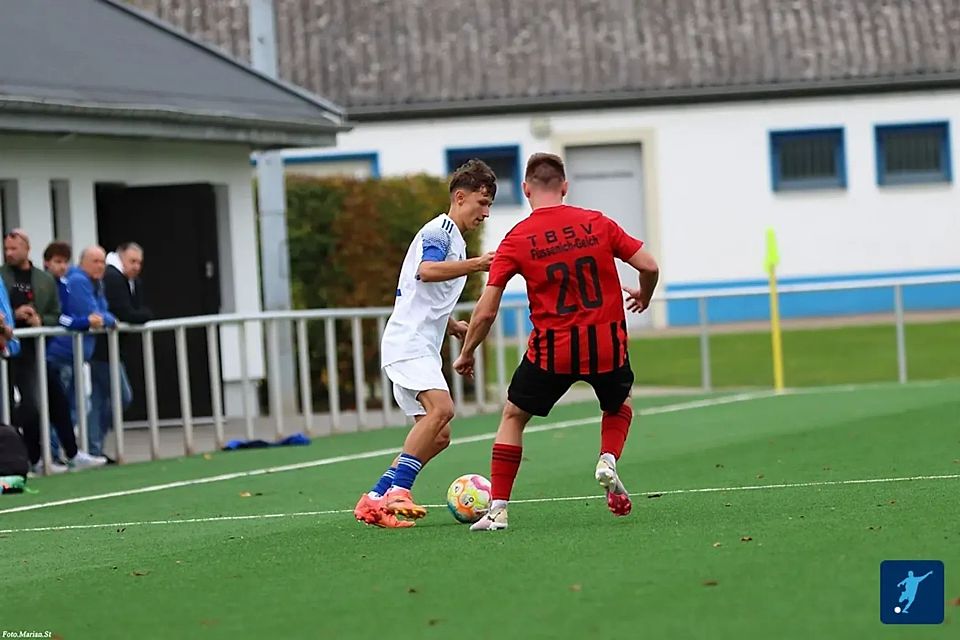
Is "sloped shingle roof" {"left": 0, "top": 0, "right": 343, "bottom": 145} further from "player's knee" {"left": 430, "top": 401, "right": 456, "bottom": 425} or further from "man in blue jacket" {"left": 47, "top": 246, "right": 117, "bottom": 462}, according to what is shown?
"player's knee" {"left": 430, "top": 401, "right": 456, "bottom": 425}

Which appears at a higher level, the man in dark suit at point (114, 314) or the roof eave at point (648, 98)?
the roof eave at point (648, 98)

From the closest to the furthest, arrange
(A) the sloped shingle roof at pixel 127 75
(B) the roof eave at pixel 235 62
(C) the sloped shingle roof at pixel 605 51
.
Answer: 1. (A) the sloped shingle roof at pixel 127 75
2. (B) the roof eave at pixel 235 62
3. (C) the sloped shingle roof at pixel 605 51

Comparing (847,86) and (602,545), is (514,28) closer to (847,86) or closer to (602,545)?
(847,86)

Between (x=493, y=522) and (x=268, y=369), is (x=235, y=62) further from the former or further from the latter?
(x=493, y=522)

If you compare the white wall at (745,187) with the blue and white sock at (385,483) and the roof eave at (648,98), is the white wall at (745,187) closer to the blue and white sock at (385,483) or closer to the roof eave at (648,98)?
the roof eave at (648,98)

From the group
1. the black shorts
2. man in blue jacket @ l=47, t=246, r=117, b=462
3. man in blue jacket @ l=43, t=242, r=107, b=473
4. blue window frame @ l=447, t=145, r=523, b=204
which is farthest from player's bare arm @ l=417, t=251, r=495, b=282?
blue window frame @ l=447, t=145, r=523, b=204

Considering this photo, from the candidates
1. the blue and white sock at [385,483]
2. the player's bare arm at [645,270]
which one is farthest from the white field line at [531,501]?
the player's bare arm at [645,270]

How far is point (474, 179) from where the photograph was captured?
32.9 ft

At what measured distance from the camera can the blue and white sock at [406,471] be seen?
1009 cm

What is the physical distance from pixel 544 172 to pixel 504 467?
54.7 inches

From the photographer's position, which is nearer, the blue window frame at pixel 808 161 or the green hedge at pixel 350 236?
the green hedge at pixel 350 236

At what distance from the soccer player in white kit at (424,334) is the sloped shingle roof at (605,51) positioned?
81.1 feet

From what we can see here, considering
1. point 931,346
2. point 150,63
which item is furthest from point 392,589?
point 931,346

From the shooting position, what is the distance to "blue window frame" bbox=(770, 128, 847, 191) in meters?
35.6
